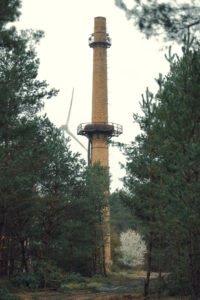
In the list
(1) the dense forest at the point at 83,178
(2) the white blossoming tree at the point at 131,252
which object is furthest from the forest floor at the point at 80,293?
(2) the white blossoming tree at the point at 131,252

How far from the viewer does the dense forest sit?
10.8 m

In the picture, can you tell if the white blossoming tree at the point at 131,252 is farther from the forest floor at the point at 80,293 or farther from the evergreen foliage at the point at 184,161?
the evergreen foliage at the point at 184,161

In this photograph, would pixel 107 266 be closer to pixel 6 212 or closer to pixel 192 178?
pixel 6 212

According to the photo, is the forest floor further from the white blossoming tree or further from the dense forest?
the white blossoming tree

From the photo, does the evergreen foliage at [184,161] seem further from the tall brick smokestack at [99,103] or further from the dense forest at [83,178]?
the tall brick smokestack at [99,103]

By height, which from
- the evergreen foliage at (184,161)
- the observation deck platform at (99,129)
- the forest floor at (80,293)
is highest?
the observation deck platform at (99,129)

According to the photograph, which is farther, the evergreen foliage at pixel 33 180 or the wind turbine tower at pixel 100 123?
the wind turbine tower at pixel 100 123

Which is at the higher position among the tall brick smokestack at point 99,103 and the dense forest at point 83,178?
the tall brick smokestack at point 99,103

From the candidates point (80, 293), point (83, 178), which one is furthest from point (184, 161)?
point (83, 178)

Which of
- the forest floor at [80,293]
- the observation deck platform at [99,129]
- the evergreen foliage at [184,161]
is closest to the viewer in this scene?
the evergreen foliage at [184,161]

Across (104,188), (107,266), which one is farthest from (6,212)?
(107,266)

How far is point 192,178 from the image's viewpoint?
11.7 metres

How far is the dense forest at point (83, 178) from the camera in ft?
35.4

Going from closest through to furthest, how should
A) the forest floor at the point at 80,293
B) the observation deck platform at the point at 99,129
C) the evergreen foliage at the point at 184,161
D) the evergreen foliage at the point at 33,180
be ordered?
the evergreen foliage at the point at 184,161 → the evergreen foliage at the point at 33,180 → the forest floor at the point at 80,293 → the observation deck platform at the point at 99,129
